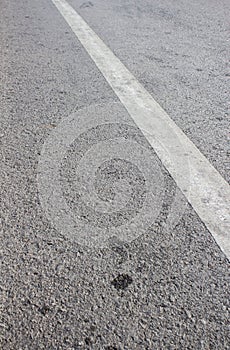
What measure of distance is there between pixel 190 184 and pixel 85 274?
851 millimetres

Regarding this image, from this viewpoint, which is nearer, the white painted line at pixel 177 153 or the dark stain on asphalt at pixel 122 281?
the dark stain on asphalt at pixel 122 281

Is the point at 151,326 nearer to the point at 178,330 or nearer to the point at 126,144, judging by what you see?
the point at 178,330

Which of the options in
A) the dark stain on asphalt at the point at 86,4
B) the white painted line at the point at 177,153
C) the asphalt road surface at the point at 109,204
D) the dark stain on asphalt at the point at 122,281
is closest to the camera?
the asphalt road surface at the point at 109,204

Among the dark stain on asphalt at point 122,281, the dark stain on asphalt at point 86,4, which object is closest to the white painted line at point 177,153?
the dark stain on asphalt at point 122,281

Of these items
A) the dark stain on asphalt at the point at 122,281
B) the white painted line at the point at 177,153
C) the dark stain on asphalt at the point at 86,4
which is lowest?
the dark stain on asphalt at the point at 86,4

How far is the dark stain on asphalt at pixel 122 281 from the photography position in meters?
1.84

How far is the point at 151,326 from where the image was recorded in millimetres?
1667

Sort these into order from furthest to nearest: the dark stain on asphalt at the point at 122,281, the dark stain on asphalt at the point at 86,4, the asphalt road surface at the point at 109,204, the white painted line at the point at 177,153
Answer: the dark stain on asphalt at the point at 86,4, the white painted line at the point at 177,153, the dark stain on asphalt at the point at 122,281, the asphalt road surface at the point at 109,204

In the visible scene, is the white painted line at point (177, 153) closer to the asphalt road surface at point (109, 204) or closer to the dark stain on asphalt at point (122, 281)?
the asphalt road surface at point (109, 204)

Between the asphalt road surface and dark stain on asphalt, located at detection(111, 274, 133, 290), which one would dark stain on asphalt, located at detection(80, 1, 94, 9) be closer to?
the asphalt road surface

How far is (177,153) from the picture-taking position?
2.78m

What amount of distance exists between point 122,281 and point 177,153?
1123mm

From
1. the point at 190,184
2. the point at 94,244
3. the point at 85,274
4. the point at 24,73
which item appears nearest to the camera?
the point at 85,274

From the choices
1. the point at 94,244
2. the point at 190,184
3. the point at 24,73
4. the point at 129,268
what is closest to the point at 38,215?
the point at 94,244
